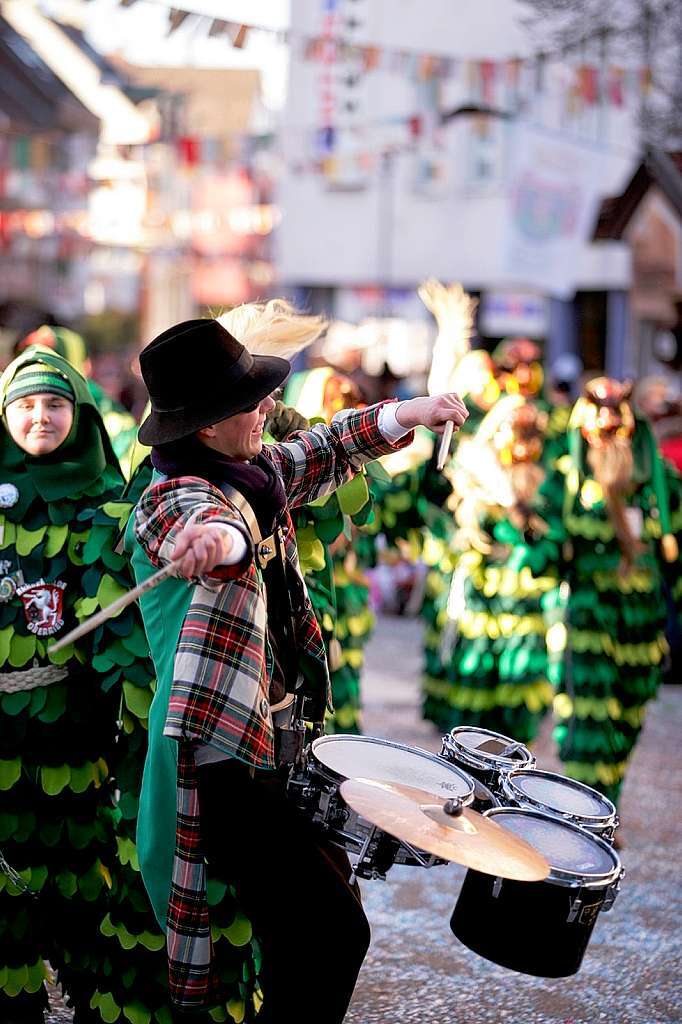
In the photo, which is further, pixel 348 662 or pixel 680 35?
pixel 680 35

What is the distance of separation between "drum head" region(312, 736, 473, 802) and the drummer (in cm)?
12

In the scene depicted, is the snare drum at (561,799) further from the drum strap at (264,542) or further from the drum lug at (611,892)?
the drum strap at (264,542)

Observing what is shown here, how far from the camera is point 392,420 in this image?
3.74m

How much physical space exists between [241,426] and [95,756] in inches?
51.3

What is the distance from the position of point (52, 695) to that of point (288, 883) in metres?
1.11

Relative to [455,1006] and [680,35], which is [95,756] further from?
[680,35]

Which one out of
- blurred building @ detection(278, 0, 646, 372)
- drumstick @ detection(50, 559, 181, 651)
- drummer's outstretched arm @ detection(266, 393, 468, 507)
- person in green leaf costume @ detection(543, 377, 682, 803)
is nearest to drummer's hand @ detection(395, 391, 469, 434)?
drummer's outstretched arm @ detection(266, 393, 468, 507)

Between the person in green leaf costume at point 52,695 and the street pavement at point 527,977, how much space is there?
0.48 metres

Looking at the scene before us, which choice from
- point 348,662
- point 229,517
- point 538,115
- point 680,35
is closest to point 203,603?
point 229,517

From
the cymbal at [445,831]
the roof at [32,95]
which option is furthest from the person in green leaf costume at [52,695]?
the roof at [32,95]

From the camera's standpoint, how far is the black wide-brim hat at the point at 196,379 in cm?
330

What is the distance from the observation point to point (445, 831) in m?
2.96

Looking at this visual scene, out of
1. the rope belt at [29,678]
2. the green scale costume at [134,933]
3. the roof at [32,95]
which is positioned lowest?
the green scale costume at [134,933]

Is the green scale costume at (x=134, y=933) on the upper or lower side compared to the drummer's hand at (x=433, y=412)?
lower
